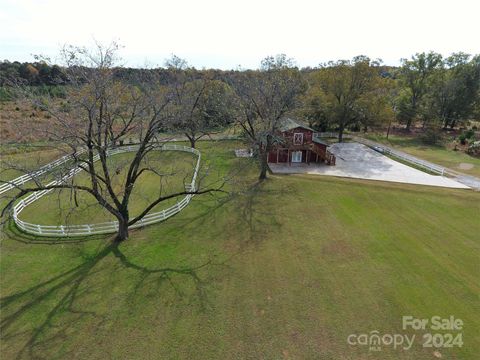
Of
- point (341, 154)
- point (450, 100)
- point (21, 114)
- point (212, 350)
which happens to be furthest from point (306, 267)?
point (21, 114)

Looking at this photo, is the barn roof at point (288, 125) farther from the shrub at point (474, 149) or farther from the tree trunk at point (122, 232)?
the shrub at point (474, 149)

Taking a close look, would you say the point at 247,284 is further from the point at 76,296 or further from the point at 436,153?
the point at 436,153

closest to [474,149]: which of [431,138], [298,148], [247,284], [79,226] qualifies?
→ [431,138]

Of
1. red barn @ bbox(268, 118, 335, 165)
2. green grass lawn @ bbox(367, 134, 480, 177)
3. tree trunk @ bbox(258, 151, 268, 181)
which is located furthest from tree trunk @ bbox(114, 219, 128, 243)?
green grass lawn @ bbox(367, 134, 480, 177)

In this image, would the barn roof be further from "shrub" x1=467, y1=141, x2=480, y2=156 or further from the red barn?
"shrub" x1=467, y1=141, x2=480, y2=156

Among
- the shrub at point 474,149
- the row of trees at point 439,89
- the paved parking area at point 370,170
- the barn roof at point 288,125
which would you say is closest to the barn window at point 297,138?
the barn roof at point 288,125

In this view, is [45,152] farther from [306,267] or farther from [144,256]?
[306,267]
